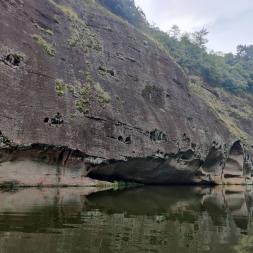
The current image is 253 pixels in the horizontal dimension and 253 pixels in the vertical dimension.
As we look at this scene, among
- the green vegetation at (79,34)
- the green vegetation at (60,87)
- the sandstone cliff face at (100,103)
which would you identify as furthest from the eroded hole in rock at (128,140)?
the green vegetation at (79,34)

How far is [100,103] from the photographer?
27.3 m

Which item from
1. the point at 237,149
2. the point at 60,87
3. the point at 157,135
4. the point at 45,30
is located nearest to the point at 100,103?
the point at 60,87

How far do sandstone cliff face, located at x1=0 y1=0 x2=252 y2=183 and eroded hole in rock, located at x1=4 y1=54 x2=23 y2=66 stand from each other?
6cm

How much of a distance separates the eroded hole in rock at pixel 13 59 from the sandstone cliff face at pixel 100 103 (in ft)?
0.21

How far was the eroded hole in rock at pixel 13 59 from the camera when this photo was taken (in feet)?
73.6

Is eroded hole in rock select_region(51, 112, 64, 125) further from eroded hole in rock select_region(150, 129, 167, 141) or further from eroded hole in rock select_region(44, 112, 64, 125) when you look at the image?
eroded hole in rock select_region(150, 129, 167, 141)

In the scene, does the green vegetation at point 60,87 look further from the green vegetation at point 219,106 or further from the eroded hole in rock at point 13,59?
the green vegetation at point 219,106

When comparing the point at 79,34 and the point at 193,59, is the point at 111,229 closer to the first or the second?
the point at 79,34

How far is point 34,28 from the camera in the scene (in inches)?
1053

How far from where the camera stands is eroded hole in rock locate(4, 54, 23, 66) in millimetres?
22425

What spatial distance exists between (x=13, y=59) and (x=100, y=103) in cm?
675

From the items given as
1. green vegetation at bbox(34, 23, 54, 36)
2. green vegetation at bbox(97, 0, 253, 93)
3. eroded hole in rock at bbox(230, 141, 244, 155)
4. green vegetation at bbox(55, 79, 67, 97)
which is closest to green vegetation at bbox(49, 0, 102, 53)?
green vegetation at bbox(34, 23, 54, 36)

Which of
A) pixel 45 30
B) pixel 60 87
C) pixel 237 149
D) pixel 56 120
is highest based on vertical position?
pixel 45 30

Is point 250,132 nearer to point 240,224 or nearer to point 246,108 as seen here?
point 246,108
